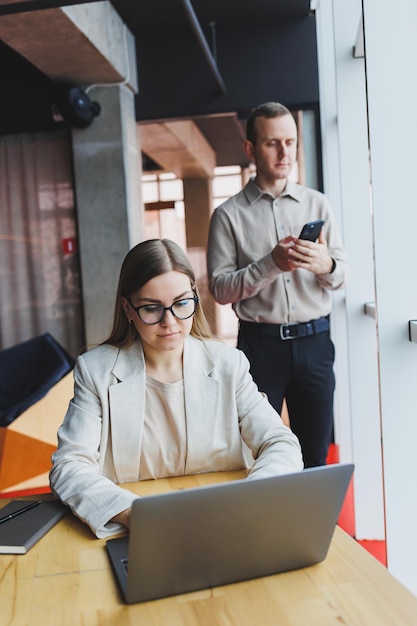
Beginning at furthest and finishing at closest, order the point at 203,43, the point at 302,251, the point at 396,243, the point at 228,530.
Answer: the point at 203,43 < the point at 302,251 < the point at 396,243 < the point at 228,530

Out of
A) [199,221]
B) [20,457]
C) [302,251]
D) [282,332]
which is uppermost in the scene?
[199,221]

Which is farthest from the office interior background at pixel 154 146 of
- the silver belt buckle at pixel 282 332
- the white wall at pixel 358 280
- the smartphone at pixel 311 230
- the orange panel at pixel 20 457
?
the orange panel at pixel 20 457

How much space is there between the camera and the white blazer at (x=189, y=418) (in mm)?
1578

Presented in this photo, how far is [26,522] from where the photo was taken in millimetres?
1361

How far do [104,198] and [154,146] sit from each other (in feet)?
2.84

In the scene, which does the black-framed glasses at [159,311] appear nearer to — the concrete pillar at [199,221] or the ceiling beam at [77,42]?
the ceiling beam at [77,42]

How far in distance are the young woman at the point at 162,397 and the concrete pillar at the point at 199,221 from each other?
3865mm

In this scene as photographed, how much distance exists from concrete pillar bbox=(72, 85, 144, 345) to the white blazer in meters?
3.50

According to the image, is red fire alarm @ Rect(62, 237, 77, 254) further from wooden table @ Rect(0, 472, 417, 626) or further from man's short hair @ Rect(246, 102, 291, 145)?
wooden table @ Rect(0, 472, 417, 626)

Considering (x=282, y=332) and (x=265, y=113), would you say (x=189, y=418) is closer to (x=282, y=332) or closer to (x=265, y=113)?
(x=282, y=332)

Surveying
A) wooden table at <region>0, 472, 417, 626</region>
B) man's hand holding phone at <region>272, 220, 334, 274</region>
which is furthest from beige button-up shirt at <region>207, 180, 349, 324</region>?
wooden table at <region>0, 472, 417, 626</region>

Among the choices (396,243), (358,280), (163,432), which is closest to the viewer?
(163,432)

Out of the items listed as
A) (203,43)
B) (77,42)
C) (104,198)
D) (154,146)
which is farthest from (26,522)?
(154,146)

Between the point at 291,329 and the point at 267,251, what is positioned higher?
the point at 267,251
